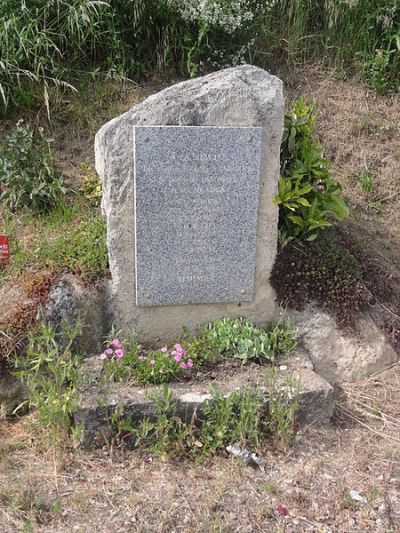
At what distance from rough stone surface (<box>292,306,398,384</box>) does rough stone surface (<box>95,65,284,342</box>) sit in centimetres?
56

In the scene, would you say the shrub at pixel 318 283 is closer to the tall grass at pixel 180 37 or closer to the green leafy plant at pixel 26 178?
the green leafy plant at pixel 26 178

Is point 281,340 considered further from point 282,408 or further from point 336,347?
point 282,408

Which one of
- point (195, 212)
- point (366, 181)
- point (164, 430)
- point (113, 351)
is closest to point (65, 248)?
point (113, 351)

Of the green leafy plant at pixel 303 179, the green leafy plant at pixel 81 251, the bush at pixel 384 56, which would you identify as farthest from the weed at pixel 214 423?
the bush at pixel 384 56

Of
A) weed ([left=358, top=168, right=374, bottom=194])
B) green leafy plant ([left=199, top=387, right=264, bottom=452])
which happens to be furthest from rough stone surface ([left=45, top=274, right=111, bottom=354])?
weed ([left=358, top=168, right=374, bottom=194])

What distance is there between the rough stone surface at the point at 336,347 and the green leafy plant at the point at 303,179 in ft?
1.85

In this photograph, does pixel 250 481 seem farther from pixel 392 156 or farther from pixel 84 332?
pixel 392 156

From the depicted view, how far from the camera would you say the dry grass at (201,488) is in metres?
2.78

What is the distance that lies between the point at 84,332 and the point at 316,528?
1836mm

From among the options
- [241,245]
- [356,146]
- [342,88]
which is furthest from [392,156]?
[241,245]

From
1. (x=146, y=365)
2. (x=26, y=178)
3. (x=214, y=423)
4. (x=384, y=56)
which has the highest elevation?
(x=384, y=56)

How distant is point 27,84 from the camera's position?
5.52 m

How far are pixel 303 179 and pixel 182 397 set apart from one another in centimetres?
176

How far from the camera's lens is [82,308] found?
378cm
